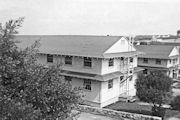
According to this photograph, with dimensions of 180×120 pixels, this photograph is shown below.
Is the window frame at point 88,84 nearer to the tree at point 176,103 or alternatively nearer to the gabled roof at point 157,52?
the tree at point 176,103

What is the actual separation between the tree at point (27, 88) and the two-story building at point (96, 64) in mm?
14483

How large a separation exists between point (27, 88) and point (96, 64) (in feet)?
53.5

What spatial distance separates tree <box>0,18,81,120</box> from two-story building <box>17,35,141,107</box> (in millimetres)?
14483

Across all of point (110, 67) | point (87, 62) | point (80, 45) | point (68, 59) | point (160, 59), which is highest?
point (80, 45)

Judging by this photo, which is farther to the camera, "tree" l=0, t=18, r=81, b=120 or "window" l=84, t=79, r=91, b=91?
"window" l=84, t=79, r=91, b=91

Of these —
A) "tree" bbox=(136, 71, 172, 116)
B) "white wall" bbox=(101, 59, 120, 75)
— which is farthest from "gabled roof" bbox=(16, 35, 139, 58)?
"tree" bbox=(136, 71, 172, 116)

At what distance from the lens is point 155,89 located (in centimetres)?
1841

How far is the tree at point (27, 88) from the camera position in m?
5.31

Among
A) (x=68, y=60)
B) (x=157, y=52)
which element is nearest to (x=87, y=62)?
(x=68, y=60)

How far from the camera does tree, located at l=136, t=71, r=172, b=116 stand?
18.2 meters

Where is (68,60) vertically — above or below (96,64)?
above

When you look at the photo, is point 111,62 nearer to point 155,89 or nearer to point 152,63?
point 155,89

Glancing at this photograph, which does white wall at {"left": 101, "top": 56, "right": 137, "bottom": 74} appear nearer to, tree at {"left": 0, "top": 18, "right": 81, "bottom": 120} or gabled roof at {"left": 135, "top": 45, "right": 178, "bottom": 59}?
gabled roof at {"left": 135, "top": 45, "right": 178, "bottom": 59}

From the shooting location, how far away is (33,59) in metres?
6.78
